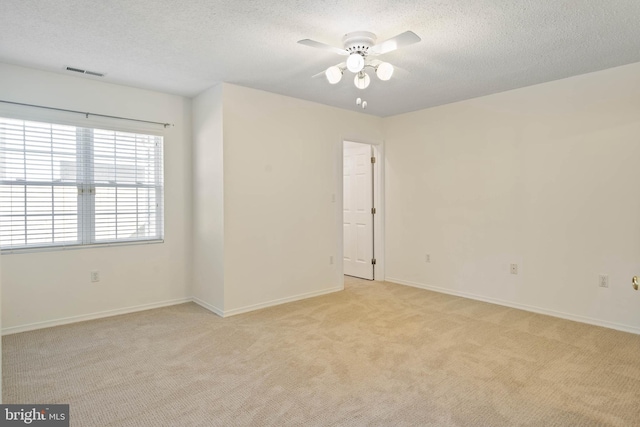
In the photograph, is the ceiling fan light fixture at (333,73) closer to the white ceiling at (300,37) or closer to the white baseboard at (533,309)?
the white ceiling at (300,37)

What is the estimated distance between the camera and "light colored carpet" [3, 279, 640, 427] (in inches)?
88.4

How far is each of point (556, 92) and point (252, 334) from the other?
147 inches

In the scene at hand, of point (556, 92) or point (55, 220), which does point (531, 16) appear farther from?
point (55, 220)

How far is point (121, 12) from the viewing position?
2.49 metres

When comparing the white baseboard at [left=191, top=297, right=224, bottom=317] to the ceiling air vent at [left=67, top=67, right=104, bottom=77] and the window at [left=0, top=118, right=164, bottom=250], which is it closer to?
the window at [left=0, top=118, right=164, bottom=250]

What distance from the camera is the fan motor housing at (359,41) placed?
109 inches

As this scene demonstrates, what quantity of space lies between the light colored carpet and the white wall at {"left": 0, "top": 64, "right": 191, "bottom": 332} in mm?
234

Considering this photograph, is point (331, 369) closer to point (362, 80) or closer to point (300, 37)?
point (362, 80)

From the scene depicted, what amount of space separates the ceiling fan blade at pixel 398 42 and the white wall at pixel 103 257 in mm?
2618

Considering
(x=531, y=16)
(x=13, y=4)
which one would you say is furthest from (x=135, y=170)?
(x=531, y=16)

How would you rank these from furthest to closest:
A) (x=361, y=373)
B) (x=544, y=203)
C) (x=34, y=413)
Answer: (x=544, y=203)
(x=361, y=373)
(x=34, y=413)

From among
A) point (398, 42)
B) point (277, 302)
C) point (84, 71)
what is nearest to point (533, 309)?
point (277, 302)

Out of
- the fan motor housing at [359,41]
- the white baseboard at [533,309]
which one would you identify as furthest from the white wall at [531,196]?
the fan motor housing at [359,41]

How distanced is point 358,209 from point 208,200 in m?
2.41
